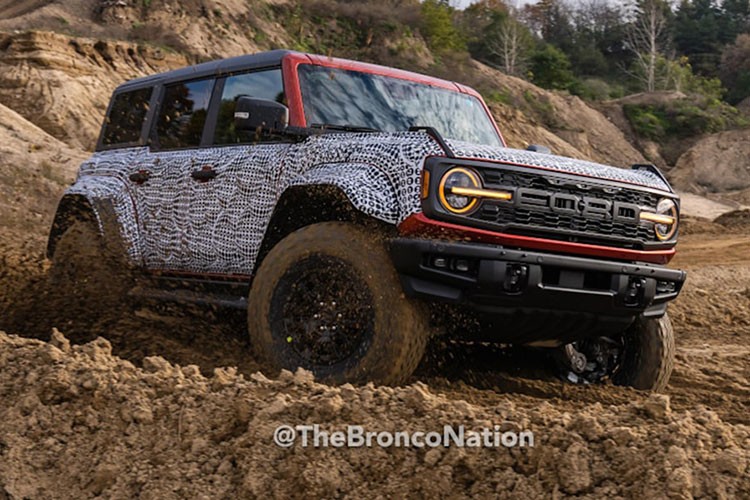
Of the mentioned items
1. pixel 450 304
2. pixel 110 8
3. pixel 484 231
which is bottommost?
pixel 450 304

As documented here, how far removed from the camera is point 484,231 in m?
4.05

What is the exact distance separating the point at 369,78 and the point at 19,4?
1004 inches

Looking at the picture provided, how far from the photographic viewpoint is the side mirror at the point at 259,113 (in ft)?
15.2

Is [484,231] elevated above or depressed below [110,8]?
below

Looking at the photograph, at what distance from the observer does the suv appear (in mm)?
4047

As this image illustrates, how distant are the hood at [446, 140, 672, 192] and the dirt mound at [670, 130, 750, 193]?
95.2 ft

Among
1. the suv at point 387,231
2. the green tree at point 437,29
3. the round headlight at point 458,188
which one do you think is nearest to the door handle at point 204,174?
the suv at point 387,231

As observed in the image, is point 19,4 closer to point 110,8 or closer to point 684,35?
point 110,8

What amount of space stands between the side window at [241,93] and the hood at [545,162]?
1.40 meters

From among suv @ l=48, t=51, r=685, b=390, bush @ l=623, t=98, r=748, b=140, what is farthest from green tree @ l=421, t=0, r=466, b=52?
suv @ l=48, t=51, r=685, b=390

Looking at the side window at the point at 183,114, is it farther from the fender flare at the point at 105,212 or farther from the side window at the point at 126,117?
the fender flare at the point at 105,212

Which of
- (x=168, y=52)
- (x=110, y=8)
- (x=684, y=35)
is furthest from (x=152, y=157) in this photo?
(x=684, y=35)

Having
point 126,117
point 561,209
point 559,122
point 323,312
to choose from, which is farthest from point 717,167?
point 323,312

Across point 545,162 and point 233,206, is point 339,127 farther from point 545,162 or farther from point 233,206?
point 545,162
